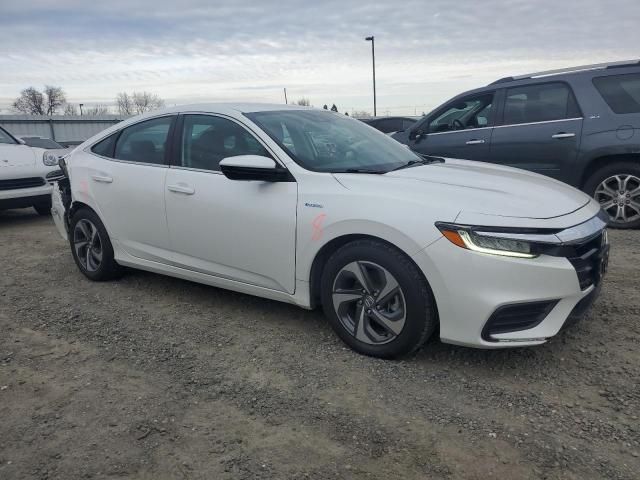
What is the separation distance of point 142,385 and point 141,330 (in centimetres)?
86

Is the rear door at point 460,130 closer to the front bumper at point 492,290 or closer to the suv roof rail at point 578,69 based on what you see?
the suv roof rail at point 578,69

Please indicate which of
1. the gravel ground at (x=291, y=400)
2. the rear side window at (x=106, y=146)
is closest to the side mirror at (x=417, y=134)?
the gravel ground at (x=291, y=400)

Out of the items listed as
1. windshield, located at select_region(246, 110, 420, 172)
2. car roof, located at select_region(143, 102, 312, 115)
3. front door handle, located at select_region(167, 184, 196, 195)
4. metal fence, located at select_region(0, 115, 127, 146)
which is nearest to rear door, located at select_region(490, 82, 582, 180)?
windshield, located at select_region(246, 110, 420, 172)

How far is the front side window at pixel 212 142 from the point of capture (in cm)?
384

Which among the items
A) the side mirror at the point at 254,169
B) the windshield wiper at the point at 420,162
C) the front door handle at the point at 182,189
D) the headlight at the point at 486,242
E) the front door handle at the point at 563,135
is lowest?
the headlight at the point at 486,242

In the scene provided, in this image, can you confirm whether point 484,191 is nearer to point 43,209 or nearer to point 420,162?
point 420,162

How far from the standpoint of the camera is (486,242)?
2828 millimetres

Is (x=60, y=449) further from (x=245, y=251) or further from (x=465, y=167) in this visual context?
(x=465, y=167)

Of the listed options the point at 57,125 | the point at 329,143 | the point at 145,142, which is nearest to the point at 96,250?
the point at 145,142

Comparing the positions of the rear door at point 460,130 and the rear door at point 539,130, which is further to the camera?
the rear door at point 460,130

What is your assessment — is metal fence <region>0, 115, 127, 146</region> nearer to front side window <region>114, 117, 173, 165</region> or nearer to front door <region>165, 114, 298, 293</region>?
front side window <region>114, 117, 173, 165</region>

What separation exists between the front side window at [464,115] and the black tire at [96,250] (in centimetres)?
456

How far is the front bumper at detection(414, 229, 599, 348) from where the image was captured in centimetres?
279

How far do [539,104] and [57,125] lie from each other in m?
27.2
